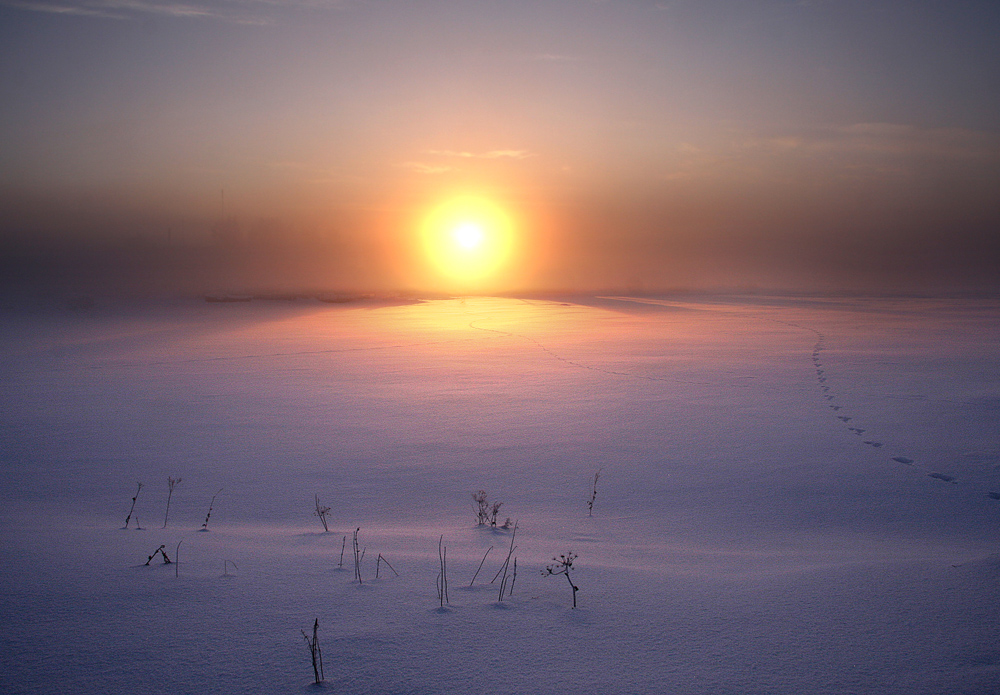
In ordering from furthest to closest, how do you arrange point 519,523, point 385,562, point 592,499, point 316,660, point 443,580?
1. point 592,499
2. point 519,523
3. point 385,562
4. point 443,580
5. point 316,660

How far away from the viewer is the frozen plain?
74.2 inches

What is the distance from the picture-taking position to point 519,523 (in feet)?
12.1

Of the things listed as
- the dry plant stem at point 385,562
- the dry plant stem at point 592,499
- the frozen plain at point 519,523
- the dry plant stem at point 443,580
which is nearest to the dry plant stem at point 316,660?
the frozen plain at point 519,523

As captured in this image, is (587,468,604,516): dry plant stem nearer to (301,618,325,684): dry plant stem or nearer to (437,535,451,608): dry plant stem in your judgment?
(437,535,451,608): dry plant stem

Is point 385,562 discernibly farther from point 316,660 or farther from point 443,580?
point 316,660

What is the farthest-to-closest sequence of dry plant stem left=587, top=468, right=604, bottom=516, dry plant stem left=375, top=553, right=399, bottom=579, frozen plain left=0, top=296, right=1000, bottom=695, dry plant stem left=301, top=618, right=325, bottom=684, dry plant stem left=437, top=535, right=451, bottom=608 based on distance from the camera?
dry plant stem left=587, top=468, right=604, bottom=516 < dry plant stem left=375, top=553, right=399, bottom=579 < dry plant stem left=437, top=535, right=451, bottom=608 < frozen plain left=0, top=296, right=1000, bottom=695 < dry plant stem left=301, top=618, right=325, bottom=684

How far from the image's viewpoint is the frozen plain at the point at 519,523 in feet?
6.19

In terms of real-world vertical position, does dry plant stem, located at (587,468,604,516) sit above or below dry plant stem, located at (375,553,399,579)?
above

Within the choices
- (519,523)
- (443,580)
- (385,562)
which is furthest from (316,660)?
(519,523)

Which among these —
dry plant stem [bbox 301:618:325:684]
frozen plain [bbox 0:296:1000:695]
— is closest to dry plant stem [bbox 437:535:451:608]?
frozen plain [bbox 0:296:1000:695]

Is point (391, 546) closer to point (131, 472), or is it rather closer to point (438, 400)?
point (131, 472)

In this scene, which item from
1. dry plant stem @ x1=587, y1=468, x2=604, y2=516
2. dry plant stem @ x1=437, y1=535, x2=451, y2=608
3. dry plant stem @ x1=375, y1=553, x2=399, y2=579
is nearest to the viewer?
dry plant stem @ x1=437, y1=535, x2=451, y2=608

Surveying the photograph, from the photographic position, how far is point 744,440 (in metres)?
5.35

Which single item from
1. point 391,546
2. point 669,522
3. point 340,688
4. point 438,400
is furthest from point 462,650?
point 438,400
